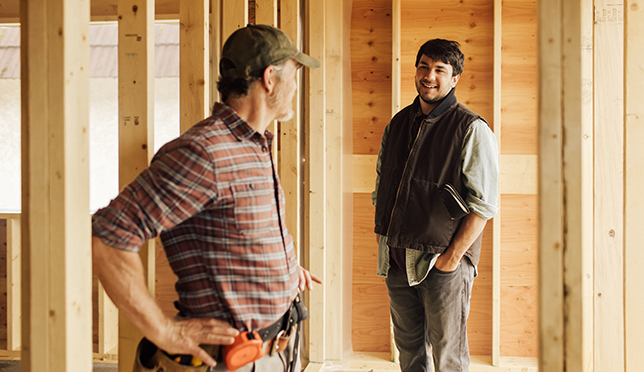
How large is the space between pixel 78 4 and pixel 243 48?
383mm

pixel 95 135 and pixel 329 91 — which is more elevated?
pixel 329 91

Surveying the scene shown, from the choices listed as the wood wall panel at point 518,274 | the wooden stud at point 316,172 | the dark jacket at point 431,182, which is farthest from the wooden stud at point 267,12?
the wood wall panel at point 518,274

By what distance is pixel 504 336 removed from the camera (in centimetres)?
295

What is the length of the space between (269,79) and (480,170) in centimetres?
98

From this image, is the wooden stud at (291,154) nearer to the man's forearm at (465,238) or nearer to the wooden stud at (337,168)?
the wooden stud at (337,168)

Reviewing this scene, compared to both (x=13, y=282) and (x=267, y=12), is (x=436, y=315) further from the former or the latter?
(x=13, y=282)

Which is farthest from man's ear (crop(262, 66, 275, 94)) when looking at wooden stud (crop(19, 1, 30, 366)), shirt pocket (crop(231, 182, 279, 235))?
wooden stud (crop(19, 1, 30, 366))

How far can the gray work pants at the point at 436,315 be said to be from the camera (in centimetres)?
179

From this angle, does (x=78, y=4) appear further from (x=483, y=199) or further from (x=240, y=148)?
(x=483, y=199)

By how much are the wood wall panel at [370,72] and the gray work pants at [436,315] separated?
4.16ft

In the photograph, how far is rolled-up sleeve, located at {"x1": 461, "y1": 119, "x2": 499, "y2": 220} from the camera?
1739 millimetres

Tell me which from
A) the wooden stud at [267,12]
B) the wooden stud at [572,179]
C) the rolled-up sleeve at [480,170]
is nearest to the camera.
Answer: the wooden stud at [572,179]

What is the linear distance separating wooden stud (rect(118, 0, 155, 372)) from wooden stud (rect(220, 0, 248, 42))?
0.69 metres

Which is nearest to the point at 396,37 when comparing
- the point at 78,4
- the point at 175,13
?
the point at 175,13
